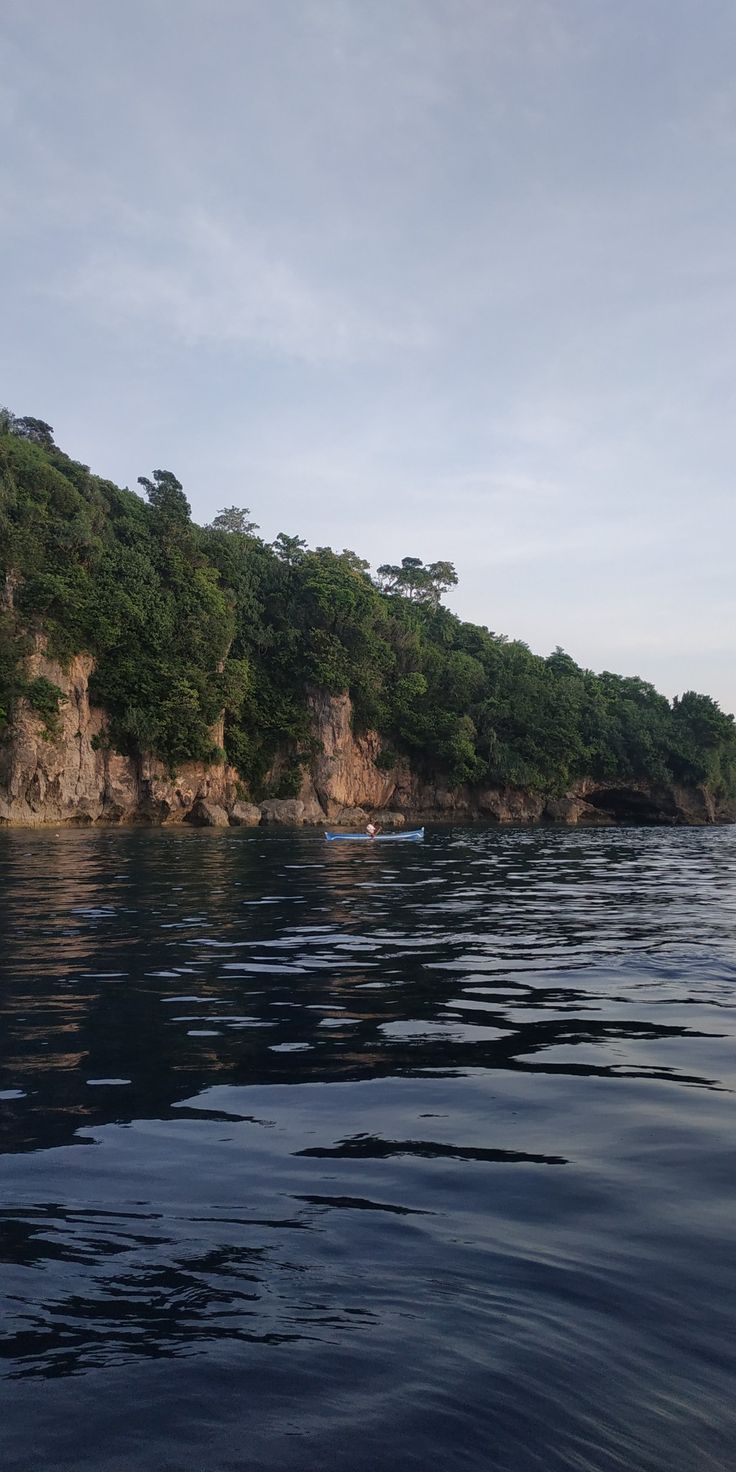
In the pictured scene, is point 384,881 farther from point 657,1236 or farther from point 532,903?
point 657,1236

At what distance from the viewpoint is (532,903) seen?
14805 mm

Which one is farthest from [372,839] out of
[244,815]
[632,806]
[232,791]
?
[632,806]

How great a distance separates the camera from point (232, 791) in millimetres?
54031

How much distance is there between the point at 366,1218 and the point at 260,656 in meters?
58.2

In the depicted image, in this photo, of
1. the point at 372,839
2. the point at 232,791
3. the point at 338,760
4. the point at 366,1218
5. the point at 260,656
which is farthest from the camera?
the point at 260,656

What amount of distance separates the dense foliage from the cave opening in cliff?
2.40 metres

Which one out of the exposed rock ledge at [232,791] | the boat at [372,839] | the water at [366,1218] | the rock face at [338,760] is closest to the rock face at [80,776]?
the exposed rock ledge at [232,791]

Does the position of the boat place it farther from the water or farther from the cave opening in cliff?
the cave opening in cliff

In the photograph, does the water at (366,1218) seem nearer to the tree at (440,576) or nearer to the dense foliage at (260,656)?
the dense foliage at (260,656)

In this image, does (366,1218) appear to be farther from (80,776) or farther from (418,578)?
(418,578)

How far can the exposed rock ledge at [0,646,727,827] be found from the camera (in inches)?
1709

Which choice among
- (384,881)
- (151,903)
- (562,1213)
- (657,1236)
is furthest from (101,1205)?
(384,881)

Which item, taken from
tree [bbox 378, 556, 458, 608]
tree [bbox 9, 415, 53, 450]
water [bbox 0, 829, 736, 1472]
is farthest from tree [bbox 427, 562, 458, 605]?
water [bbox 0, 829, 736, 1472]

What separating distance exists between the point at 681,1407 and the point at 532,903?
12.6 metres
